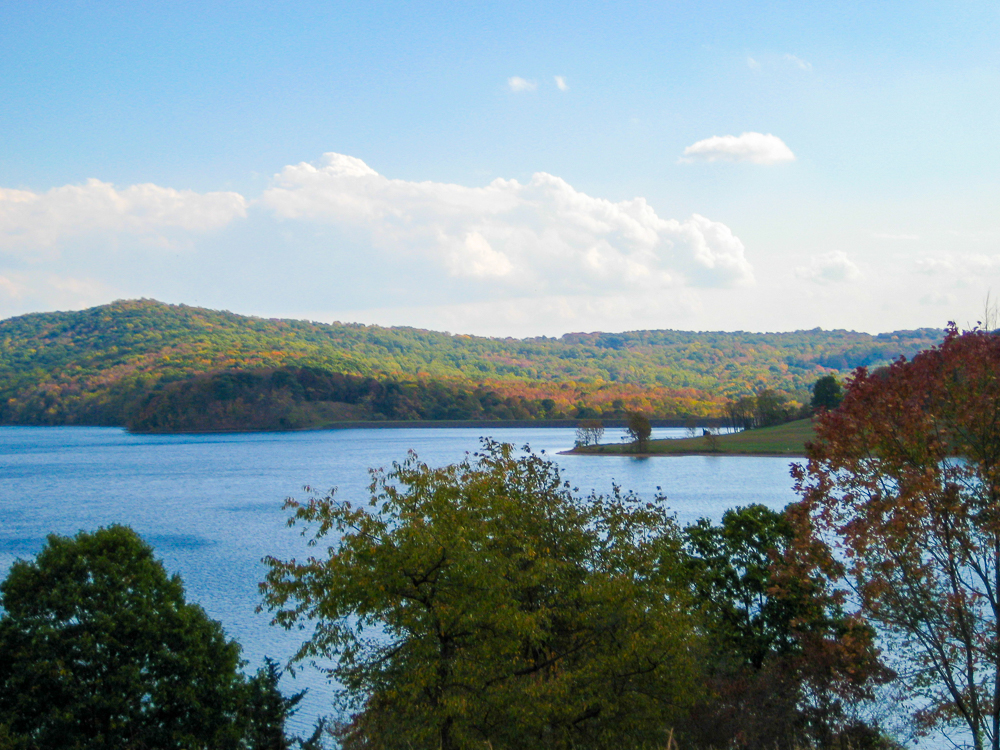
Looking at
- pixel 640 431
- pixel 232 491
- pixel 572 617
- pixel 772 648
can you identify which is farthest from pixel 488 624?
pixel 640 431

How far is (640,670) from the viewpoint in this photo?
39.1 ft

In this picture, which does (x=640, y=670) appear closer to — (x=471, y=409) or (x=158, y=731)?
(x=158, y=731)

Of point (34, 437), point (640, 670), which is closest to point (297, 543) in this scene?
point (640, 670)

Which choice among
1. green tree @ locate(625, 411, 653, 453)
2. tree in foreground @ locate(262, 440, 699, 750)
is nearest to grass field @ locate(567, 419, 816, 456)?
green tree @ locate(625, 411, 653, 453)

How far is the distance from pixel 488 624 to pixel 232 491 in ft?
187

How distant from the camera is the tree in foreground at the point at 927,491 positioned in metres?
9.23

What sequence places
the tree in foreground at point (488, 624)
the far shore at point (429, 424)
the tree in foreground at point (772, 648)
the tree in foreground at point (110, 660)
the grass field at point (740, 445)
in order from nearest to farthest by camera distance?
the tree in foreground at point (488, 624) → the tree in foreground at point (772, 648) → the tree in foreground at point (110, 660) → the grass field at point (740, 445) → the far shore at point (429, 424)

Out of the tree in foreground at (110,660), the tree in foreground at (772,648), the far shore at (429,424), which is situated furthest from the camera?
the far shore at (429,424)

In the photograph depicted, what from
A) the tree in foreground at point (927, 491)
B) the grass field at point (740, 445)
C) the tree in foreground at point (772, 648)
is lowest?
the grass field at point (740, 445)

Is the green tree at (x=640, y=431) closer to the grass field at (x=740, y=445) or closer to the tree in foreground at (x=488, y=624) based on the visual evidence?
the grass field at (x=740, y=445)

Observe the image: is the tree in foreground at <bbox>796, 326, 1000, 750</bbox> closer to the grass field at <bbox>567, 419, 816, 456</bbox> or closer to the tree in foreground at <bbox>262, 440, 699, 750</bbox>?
the tree in foreground at <bbox>262, 440, 699, 750</bbox>

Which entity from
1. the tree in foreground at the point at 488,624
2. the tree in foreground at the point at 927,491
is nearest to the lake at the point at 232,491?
the tree in foreground at the point at 488,624

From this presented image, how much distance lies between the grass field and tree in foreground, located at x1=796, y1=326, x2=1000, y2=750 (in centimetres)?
7874

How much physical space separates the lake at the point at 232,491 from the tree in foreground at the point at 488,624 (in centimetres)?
995
